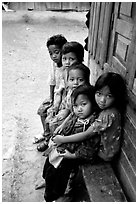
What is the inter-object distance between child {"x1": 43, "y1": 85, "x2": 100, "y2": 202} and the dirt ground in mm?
484

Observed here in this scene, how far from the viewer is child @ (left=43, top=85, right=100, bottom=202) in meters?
2.17

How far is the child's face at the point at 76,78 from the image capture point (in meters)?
2.43

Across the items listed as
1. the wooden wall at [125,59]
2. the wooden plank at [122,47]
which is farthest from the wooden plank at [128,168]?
the wooden plank at [122,47]

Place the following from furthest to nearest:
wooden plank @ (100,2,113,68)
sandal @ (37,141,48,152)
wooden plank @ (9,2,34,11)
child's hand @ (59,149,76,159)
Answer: wooden plank @ (9,2,34,11) → sandal @ (37,141,48,152) → wooden plank @ (100,2,113,68) → child's hand @ (59,149,76,159)

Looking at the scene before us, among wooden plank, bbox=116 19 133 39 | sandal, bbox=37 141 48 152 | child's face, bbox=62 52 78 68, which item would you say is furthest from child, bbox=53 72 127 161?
sandal, bbox=37 141 48 152

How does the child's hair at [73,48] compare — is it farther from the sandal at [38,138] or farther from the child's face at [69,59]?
the sandal at [38,138]

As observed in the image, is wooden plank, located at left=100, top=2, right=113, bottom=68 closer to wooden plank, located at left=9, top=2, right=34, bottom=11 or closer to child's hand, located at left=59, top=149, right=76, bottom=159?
child's hand, located at left=59, top=149, right=76, bottom=159

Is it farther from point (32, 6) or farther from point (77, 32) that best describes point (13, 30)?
point (77, 32)

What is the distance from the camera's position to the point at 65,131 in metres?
2.36

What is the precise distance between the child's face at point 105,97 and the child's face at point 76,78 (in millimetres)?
432

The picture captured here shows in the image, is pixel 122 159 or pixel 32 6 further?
pixel 32 6

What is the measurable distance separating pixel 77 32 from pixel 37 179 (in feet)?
27.8

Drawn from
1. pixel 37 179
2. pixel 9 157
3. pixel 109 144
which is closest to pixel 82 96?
pixel 109 144

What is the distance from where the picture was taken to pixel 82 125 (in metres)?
2.24
